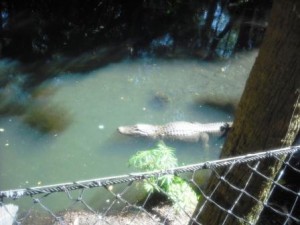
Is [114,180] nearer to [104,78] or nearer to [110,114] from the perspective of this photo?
[110,114]

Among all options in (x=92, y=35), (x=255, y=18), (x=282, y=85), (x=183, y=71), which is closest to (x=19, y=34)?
(x=92, y=35)

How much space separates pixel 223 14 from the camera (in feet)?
36.2

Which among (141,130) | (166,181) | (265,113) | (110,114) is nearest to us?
(265,113)

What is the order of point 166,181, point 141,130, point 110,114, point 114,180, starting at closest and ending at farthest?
point 114,180, point 166,181, point 141,130, point 110,114

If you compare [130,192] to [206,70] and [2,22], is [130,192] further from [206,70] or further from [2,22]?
[2,22]

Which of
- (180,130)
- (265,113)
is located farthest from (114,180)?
(180,130)

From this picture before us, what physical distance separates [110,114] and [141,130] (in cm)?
64

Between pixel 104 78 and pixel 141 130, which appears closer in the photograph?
pixel 141 130

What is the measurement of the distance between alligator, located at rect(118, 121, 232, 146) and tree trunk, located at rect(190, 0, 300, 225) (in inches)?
137

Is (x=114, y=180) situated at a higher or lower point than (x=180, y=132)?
higher

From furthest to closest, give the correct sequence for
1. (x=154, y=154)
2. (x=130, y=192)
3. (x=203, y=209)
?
(x=130, y=192), (x=154, y=154), (x=203, y=209)

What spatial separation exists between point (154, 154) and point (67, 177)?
4.45ft

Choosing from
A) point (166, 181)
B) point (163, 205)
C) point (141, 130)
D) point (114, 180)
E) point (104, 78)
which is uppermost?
point (114, 180)

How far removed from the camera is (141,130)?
19.8 ft
